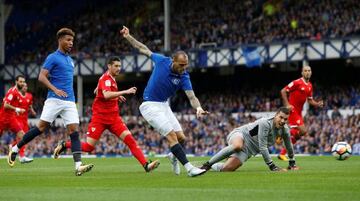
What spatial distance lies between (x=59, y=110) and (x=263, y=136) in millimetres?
3962

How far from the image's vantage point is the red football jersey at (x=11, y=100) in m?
26.2

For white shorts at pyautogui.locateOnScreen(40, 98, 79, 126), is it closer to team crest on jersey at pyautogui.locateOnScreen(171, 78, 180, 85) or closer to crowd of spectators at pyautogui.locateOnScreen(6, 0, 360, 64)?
team crest on jersey at pyautogui.locateOnScreen(171, 78, 180, 85)

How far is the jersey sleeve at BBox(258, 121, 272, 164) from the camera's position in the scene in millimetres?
16922

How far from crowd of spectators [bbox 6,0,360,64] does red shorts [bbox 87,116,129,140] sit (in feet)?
86.4

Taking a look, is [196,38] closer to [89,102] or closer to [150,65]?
[150,65]

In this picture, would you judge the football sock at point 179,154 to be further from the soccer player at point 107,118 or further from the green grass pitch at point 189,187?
the soccer player at point 107,118

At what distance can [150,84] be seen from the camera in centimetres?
1633

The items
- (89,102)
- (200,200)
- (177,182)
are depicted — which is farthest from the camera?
(89,102)

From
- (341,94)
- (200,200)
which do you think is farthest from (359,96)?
(200,200)

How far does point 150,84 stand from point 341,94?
29.2 meters

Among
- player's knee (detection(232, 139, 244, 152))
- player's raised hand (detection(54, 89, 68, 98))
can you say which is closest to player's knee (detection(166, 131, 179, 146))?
player's knee (detection(232, 139, 244, 152))

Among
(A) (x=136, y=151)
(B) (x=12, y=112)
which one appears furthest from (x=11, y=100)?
(A) (x=136, y=151)

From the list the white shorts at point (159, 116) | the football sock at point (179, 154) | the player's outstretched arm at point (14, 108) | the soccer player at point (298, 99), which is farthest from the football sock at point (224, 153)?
the player's outstretched arm at point (14, 108)

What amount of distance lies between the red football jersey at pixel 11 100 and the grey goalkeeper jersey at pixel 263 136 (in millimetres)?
10245
